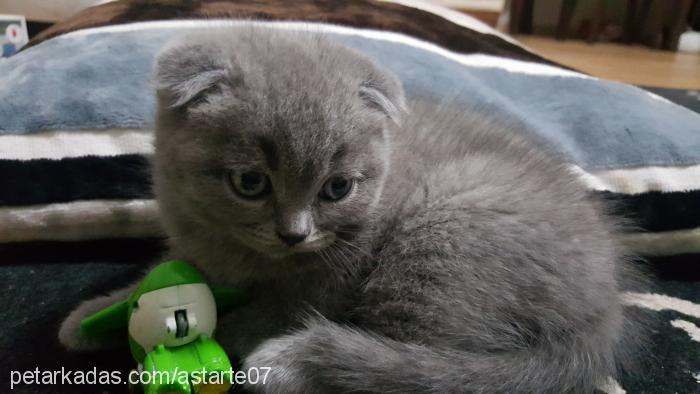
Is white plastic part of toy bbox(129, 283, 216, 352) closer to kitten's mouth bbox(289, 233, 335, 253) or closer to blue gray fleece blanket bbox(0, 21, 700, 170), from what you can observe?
kitten's mouth bbox(289, 233, 335, 253)

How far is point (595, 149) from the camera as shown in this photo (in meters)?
1.35

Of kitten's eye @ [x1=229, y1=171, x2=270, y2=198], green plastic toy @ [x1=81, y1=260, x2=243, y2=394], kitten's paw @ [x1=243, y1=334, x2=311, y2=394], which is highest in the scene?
kitten's eye @ [x1=229, y1=171, x2=270, y2=198]

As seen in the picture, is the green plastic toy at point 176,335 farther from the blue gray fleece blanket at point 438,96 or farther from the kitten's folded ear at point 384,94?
the blue gray fleece blanket at point 438,96

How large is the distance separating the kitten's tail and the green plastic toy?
0.14m

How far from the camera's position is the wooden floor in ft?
9.36

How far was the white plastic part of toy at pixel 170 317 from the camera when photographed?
2.53ft

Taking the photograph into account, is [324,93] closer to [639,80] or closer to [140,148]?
[140,148]

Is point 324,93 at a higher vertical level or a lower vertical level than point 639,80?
higher

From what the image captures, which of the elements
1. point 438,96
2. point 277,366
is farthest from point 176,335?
point 438,96

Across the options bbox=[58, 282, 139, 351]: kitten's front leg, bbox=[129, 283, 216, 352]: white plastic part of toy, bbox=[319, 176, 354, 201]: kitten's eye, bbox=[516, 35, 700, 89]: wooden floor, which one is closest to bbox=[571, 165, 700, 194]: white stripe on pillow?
bbox=[319, 176, 354, 201]: kitten's eye

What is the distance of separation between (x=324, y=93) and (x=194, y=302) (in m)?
0.35

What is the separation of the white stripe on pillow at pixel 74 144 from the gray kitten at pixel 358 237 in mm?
258

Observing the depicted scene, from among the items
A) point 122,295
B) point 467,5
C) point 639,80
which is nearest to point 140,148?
point 122,295

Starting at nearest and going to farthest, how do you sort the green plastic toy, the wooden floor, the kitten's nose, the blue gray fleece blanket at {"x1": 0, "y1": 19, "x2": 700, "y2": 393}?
the green plastic toy, the kitten's nose, the blue gray fleece blanket at {"x1": 0, "y1": 19, "x2": 700, "y2": 393}, the wooden floor
